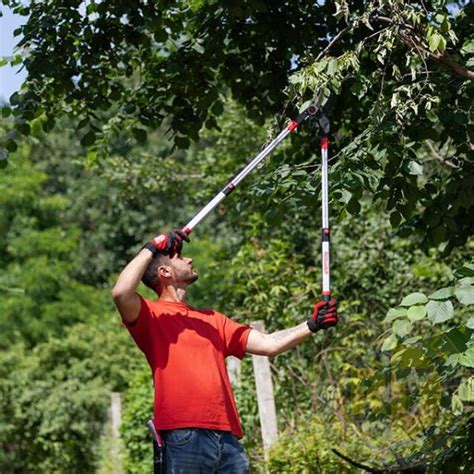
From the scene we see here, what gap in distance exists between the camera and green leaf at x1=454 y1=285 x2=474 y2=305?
15.6 feet

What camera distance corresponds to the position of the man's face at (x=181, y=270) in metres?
5.42

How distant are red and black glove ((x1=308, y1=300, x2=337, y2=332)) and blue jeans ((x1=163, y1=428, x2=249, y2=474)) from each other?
2.00ft

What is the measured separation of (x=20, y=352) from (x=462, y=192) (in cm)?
1248

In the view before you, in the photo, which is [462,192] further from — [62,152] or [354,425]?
[62,152]

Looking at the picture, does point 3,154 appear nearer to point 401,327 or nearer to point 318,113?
point 318,113

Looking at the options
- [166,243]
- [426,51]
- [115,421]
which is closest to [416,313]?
[166,243]

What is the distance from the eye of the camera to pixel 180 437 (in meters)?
5.10

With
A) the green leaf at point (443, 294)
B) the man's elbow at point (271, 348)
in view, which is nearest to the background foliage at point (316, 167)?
the green leaf at point (443, 294)

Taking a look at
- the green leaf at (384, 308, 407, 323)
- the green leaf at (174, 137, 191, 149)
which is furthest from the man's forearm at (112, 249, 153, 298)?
the green leaf at (174, 137, 191, 149)

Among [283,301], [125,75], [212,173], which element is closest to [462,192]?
[125,75]

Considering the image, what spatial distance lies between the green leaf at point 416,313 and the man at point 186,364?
0.43 m

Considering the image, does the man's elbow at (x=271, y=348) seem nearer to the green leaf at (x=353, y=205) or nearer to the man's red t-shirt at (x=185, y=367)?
the man's red t-shirt at (x=185, y=367)

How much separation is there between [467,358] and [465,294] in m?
0.27

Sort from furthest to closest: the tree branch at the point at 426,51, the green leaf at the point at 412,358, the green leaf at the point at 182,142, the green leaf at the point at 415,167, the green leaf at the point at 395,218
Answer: the green leaf at the point at 182,142 < the green leaf at the point at 395,218 < the green leaf at the point at 415,167 < the tree branch at the point at 426,51 < the green leaf at the point at 412,358
